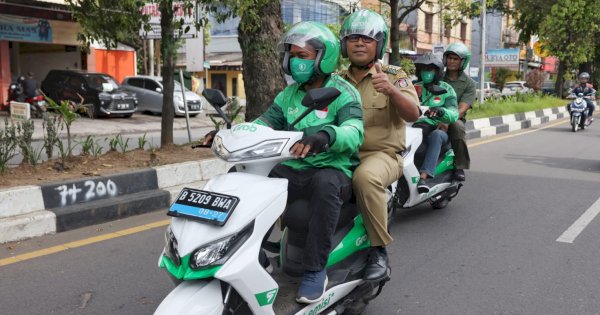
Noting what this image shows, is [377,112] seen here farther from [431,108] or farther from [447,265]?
[431,108]

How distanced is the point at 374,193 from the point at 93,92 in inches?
702

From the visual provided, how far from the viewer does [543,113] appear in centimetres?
1992

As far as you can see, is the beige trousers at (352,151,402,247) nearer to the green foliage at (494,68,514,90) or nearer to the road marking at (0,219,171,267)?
the road marking at (0,219,171,267)

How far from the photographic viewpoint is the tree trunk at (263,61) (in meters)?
8.30

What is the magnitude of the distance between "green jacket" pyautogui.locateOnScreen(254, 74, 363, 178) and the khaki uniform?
0.38 feet

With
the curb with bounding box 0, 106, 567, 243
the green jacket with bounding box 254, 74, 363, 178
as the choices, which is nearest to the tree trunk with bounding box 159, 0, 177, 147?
the curb with bounding box 0, 106, 567, 243

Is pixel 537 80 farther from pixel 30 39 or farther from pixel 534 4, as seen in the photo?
pixel 30 39

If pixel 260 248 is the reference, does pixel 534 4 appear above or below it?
above

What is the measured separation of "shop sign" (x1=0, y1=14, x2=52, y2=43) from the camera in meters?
19.7

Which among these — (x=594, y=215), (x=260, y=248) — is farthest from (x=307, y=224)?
(x=594, y=215)

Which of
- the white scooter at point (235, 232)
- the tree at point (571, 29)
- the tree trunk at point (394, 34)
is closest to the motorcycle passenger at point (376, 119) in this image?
the white scooter at point (235, 232)

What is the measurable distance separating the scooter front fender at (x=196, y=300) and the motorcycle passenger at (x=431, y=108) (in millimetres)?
3432

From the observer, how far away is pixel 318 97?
8.74 feet

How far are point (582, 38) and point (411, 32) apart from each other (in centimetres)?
1282
